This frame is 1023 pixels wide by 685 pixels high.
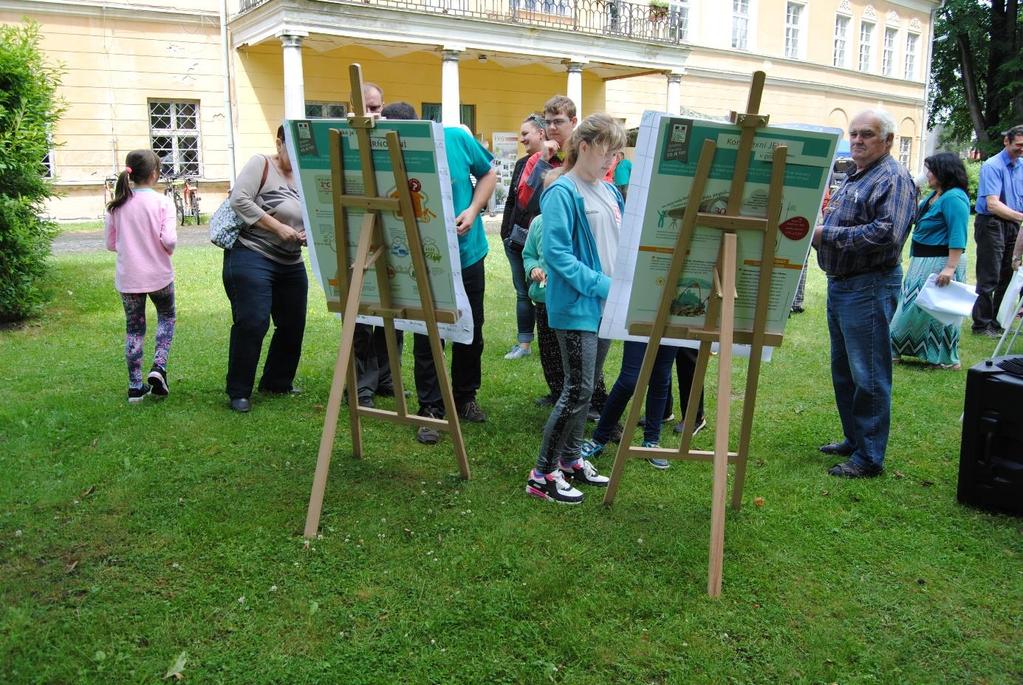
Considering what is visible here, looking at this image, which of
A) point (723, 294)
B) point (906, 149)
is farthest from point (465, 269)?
point (906, 149)

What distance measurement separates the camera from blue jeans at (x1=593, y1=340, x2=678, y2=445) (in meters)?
4.55

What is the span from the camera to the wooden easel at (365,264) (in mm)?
3711

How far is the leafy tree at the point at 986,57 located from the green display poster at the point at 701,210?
29.9 m

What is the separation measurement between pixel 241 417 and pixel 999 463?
4.27 meters

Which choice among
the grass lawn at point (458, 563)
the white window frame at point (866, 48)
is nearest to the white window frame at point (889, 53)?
the white window frame at point (866, 48)

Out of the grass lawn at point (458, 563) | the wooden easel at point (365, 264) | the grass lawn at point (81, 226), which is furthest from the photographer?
the grass lawn at point (81, 226)

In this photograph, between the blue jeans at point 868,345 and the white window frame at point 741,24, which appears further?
the white window frame at point 741,24

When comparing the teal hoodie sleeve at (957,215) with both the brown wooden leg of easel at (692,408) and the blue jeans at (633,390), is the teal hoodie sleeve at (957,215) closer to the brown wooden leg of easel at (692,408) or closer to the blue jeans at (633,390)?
the blue jeans at (633,390)

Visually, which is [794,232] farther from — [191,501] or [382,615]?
[191,501]

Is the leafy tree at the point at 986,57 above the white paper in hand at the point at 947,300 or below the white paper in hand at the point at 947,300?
above

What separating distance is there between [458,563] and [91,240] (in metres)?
13.1

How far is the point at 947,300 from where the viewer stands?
6414 millimetres

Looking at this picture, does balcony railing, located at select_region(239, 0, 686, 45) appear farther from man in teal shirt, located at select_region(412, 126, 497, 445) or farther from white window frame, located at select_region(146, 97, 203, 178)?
man in teal shirt, located at select_region(412, 126, 497, 445)

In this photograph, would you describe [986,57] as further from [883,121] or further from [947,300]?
[883,121]
